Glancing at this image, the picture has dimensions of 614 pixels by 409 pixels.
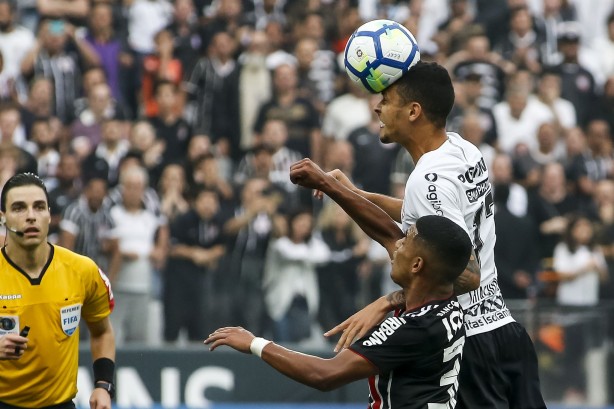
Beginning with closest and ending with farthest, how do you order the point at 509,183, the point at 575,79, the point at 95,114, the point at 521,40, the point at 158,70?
1. the point at 509,183
2. the point at 95,114
3. the point at 158,70
4. the point at 575,79
5. the point at 521,40

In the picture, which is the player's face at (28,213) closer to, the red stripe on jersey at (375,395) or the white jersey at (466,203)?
the white jersey at (466,203)

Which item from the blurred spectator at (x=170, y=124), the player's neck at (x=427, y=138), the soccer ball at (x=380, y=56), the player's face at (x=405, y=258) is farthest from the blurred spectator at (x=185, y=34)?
the player's face at (x=405, y=258)

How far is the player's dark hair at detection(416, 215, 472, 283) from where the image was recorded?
6.19m

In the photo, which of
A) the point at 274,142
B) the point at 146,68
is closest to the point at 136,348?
the point at 274,142

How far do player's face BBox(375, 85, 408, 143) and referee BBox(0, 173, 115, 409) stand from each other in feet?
7.15

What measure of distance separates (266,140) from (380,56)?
847 cm

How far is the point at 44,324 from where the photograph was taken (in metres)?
7.78

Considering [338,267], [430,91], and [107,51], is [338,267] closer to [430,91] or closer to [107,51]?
[107,51]

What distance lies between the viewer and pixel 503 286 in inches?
552

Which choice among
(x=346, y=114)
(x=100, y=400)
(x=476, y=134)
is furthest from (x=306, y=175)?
(x=346, y=114)

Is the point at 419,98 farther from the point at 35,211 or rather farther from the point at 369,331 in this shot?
the point at 35,211

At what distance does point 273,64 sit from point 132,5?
221 centimetres

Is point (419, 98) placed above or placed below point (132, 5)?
below

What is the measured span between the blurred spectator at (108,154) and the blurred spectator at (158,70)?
1.11 metres
